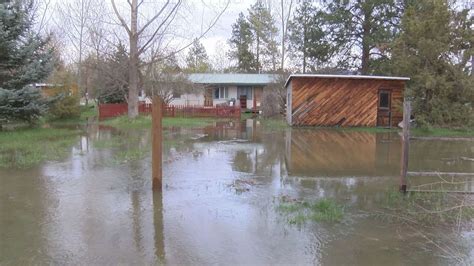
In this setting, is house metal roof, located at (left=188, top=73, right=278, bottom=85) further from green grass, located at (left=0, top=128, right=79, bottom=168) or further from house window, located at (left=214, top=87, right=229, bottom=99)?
green grass, located at (left=0, top=128, right=79, bottom=168)

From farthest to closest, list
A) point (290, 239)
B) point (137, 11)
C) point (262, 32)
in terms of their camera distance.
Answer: point (262, 32)
point (137, 11)
point (290, 239)

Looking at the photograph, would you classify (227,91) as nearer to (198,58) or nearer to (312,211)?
(198,58)

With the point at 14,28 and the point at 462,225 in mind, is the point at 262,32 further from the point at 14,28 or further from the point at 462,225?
the point at 462,225

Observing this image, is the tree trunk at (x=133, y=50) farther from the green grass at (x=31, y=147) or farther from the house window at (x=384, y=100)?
the house window at (x=384, y=100)

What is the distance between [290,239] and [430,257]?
1471 millimetres

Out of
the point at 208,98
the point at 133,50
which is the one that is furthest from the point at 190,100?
the point at 133,50

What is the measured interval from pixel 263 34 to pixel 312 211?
46340 mm

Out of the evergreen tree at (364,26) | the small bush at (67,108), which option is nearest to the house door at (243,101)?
the evergreen tree at (364,26)

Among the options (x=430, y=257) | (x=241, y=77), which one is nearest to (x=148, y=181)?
(x=430, y=257)

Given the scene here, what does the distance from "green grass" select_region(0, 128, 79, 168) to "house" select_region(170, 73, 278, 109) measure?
76.1ft

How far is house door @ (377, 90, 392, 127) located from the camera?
2200cm

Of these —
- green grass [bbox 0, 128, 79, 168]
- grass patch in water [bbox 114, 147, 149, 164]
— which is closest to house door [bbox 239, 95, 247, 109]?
green grass [bbox 0, 128, 79, 168]

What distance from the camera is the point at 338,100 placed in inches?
860

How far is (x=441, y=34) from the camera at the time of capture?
17641 mm
